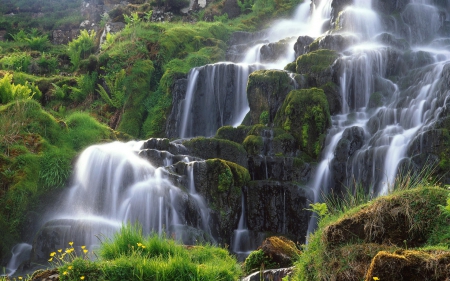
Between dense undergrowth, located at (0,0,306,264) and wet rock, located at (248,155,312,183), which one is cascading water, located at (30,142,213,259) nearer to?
dense undergrowth, located at (0,0,306,264)

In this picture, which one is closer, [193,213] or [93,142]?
[193,213]

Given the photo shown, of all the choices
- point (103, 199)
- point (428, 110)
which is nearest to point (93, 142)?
point (103, 199)

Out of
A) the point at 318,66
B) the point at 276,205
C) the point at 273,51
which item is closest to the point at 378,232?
the point at 276,205

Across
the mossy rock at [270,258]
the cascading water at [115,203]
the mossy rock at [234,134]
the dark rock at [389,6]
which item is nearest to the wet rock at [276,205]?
the cascading water at [115,203]

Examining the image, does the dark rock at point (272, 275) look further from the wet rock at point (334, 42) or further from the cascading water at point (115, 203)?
the wet rock at point (334, 42)

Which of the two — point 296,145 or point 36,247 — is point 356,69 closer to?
point 296,145

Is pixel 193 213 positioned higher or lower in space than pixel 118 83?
lower

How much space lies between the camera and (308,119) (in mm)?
15719

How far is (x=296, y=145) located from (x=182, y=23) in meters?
16.3

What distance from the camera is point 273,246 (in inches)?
320

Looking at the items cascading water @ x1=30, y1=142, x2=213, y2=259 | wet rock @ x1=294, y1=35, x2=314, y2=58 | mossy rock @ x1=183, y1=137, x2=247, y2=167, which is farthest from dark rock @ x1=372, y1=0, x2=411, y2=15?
cascading water @ x1=30, y1=142, x2=213, y2=259

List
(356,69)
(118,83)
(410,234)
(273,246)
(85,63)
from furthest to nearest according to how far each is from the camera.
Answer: (85,63), (118,83), (356,69), (273,246), (410,234)

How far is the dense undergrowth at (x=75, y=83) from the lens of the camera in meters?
13.2

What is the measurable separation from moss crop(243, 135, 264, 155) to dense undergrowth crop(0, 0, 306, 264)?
471cm
